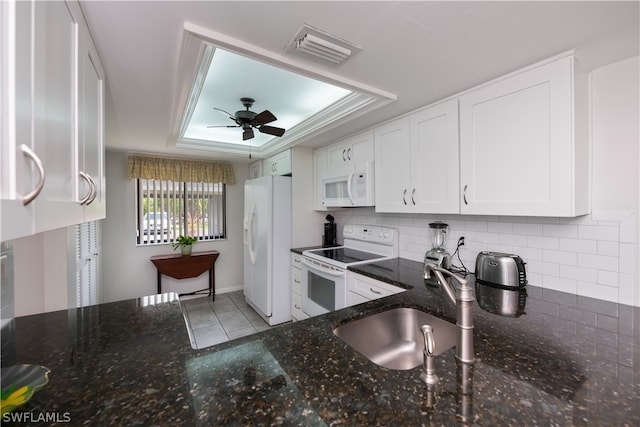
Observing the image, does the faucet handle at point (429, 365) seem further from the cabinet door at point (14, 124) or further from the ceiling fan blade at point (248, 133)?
the ceiling fan blade at point (248, 133)

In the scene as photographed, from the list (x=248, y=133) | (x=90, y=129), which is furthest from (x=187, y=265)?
(x=90, y=129)

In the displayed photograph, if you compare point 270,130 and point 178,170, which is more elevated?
point 270,130

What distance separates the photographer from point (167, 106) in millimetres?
2113

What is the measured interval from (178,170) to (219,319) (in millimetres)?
2341

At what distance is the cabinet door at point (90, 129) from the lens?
3.05 ft

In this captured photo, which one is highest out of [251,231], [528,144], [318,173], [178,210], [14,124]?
[318,173]

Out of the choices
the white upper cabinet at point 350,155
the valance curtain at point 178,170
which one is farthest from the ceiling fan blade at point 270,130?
the valance curtain at point 178,170

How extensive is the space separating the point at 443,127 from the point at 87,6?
2054mm

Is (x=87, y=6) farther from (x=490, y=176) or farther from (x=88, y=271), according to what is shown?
(x=88, y=271)

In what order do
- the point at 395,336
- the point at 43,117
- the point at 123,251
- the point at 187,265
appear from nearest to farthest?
1. the point at 43,117
2. the point at 395,336
3. the point at 123,251
4. the point at 187,265

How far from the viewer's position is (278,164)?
3.71 m

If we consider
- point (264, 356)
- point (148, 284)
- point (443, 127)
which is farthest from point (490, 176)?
point (148, 284)

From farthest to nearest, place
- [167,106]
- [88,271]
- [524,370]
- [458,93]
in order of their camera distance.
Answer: [88,271] < [167,106] < [458,93] < [524,370]

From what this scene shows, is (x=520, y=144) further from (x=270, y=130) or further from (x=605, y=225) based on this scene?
(x=270, y=130)
